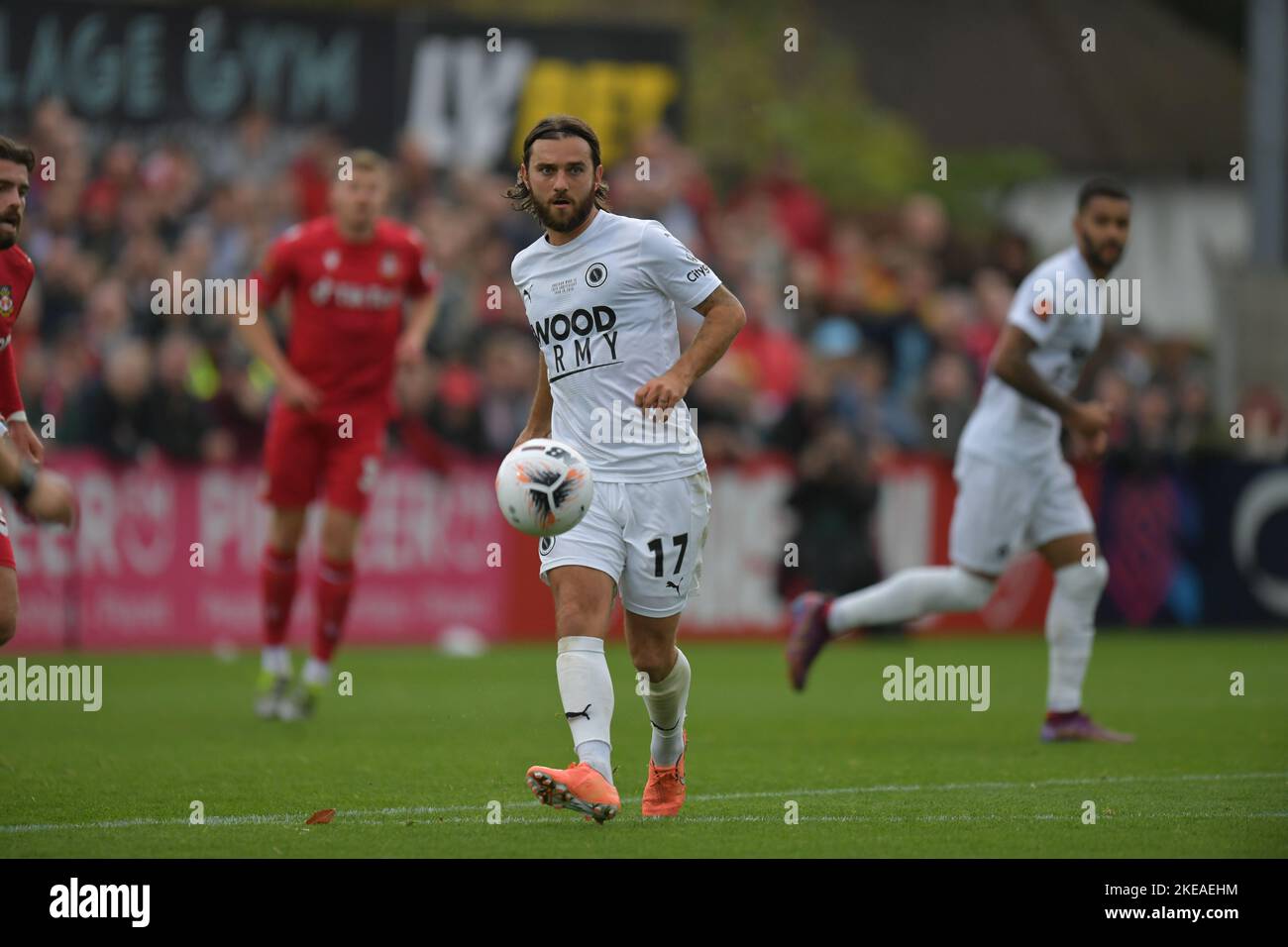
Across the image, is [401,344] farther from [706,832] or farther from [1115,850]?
[1115,850]

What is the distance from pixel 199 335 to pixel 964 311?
8582mm

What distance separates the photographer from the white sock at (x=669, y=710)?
7.73 m

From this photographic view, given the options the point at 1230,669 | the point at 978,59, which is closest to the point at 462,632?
the point at 1230,669

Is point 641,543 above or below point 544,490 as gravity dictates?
below

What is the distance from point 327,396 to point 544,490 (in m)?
4.75

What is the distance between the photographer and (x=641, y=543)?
7516mm

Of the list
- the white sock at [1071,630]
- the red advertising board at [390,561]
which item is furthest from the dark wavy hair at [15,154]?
the red advertising board at [390,561]

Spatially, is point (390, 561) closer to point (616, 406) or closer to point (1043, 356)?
point (1043, 356)

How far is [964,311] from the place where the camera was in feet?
71.6

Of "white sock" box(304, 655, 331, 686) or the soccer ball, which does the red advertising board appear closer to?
"white sock" box(304, 655, 331, 686)

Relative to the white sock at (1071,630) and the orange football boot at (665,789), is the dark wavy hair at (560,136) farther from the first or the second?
the white sock at (1071,630)

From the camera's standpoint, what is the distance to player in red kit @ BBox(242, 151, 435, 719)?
1158cm

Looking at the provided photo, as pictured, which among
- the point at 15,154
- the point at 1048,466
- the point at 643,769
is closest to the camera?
the point at 15,154

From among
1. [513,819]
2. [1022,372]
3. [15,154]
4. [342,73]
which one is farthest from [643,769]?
[342,73]
